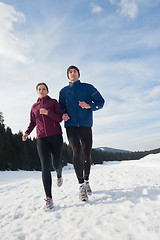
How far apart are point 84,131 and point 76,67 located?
63.8 inches

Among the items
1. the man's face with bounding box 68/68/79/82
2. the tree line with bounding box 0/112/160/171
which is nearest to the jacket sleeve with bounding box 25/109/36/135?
the man's face with bounding box 68/68/79/82

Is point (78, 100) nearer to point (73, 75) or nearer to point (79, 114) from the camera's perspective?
point (79, 114)

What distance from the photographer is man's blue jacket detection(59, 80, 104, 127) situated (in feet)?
12.2

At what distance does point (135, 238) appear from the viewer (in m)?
1.73

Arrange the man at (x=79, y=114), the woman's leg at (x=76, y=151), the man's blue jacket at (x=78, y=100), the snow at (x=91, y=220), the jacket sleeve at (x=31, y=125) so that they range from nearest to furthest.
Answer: the snow at (x=91, y=220) → the woman's leg at (x=76, y=151) → the man at (x=79, y=114) → the man's blue jacket at (x=78, y=100) → the jacket sleeve at (x=31, y=125)

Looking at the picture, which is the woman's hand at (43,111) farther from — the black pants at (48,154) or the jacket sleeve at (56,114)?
the black pants at (48,154)

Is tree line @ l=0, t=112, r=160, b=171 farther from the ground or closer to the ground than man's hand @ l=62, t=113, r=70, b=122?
farther from the ground

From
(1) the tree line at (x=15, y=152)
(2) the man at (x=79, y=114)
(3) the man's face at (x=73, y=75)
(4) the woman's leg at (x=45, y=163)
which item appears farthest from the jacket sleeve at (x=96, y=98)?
(1) the tree line at (x=15, y=152)

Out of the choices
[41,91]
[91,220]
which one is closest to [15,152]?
[41,91]

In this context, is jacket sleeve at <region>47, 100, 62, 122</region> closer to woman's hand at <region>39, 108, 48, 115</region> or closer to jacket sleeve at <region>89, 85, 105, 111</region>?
woman's hand at <region>39, 108, 48, 115</region>

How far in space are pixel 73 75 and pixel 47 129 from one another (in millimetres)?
1453

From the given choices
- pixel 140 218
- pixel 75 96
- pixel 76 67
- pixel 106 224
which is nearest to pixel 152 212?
pixel 140 218

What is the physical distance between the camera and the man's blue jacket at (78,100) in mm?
3719

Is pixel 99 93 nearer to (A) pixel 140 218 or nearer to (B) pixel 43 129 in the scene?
(B) pixel 43 129
